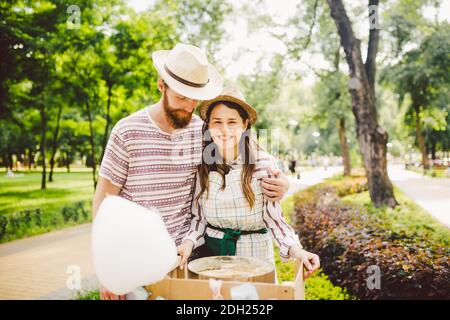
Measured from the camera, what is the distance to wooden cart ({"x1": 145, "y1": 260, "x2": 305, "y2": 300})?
1.45 metres

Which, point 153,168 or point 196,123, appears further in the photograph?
point 196,123

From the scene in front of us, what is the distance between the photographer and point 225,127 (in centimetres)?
224

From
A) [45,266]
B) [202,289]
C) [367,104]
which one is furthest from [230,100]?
[367,104]

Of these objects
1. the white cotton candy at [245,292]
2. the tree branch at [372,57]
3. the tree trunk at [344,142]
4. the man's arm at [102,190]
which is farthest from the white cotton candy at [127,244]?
the tree trunk at [344,142]

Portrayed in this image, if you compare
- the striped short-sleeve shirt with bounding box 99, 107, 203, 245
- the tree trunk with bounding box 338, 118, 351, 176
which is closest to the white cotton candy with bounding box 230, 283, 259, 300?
the striped short-sleeve shirt with bounding box 99, 107, 203, 245

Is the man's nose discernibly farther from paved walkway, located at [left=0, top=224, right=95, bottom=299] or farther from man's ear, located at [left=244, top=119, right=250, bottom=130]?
paved walkway, located at [left=0, top=224, right=95, bottom=299]

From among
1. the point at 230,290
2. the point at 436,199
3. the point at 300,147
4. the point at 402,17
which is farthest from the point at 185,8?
the point at 300,147

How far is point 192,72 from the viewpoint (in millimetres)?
2375

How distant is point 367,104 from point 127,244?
28.9ft

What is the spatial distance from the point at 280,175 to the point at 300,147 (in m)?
55.7

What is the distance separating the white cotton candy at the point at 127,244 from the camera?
4.35 feet

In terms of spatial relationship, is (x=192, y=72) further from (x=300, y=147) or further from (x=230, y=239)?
(x=300, y=147)

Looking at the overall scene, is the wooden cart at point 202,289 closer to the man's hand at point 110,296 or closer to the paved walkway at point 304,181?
the man's hand at point 110,296

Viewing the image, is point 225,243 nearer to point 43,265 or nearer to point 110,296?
point 110,296
